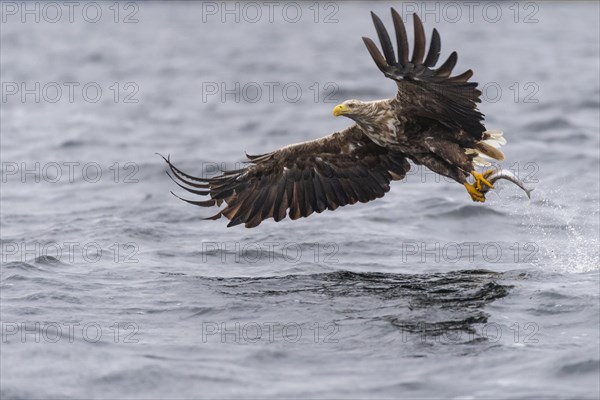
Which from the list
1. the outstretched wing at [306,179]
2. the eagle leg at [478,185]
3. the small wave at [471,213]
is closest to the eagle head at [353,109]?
the outstretched wing at [306,179]

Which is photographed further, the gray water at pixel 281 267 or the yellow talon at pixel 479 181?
the yellow talon at pixel 479 181

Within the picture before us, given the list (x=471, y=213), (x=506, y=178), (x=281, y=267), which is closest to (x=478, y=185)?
(x=506, y=178)

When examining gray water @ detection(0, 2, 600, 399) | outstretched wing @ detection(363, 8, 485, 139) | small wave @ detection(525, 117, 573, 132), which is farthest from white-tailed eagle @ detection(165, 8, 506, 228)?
small wave @ detection(525, 117, 573, 132)

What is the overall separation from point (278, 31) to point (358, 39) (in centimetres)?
523

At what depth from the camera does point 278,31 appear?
45125 mm

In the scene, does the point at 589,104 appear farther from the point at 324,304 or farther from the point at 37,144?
the point at 324,304

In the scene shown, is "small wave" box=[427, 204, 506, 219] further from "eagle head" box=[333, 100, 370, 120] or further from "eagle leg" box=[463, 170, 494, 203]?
"eagle head" box=[333, 100, 370, 120]

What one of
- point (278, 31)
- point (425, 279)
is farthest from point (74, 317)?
point (278, 31)

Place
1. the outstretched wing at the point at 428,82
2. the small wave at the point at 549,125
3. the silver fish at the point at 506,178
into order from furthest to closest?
the small wave at the point at 549,125
the silver fish at the point at 506,178
the outstretched wing at the point at 428,82

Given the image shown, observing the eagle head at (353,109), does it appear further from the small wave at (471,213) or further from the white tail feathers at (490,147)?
the small wave at (471,213)

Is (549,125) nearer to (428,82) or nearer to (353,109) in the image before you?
(353,109)

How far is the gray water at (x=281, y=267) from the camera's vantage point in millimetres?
7750

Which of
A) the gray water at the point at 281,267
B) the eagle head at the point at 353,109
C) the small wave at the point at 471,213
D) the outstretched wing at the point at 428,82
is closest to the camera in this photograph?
the gray water at the point at 281,267

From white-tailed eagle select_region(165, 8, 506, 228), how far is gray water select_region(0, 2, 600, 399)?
2.28 ft
